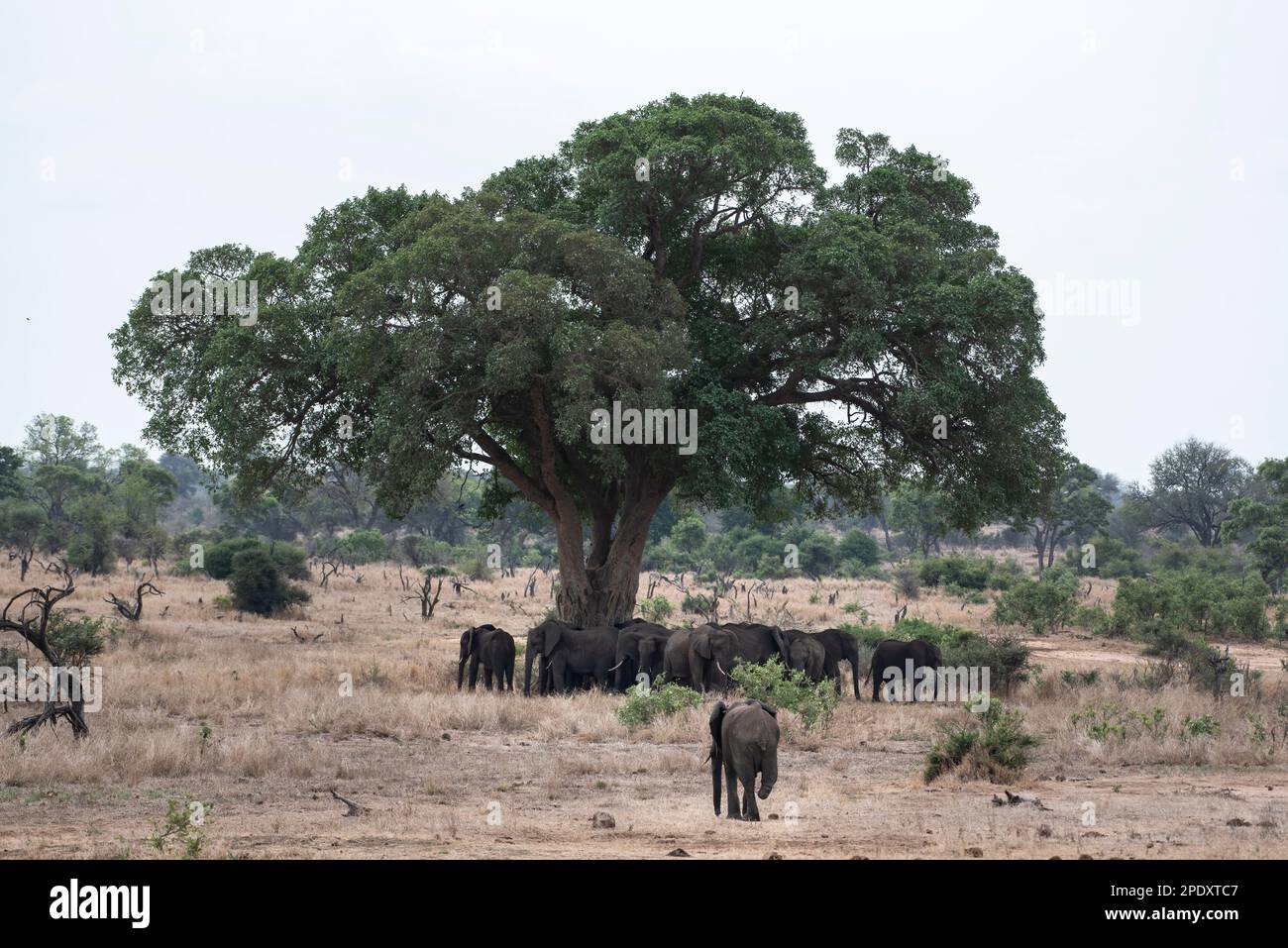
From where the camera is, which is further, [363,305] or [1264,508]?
[1264,508]

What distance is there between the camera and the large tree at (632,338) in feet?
80.1

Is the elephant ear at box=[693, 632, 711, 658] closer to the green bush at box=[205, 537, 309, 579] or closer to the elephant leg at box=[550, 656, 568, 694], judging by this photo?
the elephant leg at box=[550, 656, 568, 694]

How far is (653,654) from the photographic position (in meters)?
23.7

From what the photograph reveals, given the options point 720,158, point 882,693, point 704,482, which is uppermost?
point 720,158

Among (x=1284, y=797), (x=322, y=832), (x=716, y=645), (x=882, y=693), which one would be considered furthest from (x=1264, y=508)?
(x=322, y=832)

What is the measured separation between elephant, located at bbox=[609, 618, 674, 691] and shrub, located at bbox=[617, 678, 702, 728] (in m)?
3.70

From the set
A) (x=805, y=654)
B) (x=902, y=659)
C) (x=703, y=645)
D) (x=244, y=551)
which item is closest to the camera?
(x=703, y=645)

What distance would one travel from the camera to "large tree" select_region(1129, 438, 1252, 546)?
3241 inches

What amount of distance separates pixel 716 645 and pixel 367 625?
1678 cm

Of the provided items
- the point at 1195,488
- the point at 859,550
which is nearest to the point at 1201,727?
the point at 859,550

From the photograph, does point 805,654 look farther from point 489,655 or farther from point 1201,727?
point 1201,727

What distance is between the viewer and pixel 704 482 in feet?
81.7

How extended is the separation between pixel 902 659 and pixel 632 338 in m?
7.57

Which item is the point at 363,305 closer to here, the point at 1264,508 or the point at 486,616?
the point at 486,616
